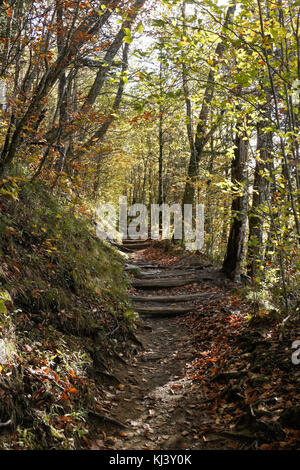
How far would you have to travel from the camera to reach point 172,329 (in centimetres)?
755

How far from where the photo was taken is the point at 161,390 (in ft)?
15.9

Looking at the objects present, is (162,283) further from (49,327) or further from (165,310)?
(49,327)

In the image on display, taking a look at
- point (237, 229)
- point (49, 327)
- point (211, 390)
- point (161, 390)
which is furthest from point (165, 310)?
point (49, 327)

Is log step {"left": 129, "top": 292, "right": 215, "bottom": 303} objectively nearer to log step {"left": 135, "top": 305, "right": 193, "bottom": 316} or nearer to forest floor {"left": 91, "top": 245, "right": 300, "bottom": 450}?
log step {"left": 135, "top": 305, "right": 193, "bottom": 316}

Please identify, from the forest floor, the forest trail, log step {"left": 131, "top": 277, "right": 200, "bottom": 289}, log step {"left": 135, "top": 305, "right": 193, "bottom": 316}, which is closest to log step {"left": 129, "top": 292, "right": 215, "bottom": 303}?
the forest trail

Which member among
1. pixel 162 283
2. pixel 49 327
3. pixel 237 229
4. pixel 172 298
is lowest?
pixel 172 298

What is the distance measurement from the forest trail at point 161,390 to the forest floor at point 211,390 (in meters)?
0.01

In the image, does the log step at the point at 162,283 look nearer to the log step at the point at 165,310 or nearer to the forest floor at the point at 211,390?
the log step at the point at 165,310

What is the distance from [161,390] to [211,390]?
2.61ft

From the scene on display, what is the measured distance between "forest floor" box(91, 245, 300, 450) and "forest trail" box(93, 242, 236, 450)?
0.04ft

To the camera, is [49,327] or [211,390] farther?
[211,390]
